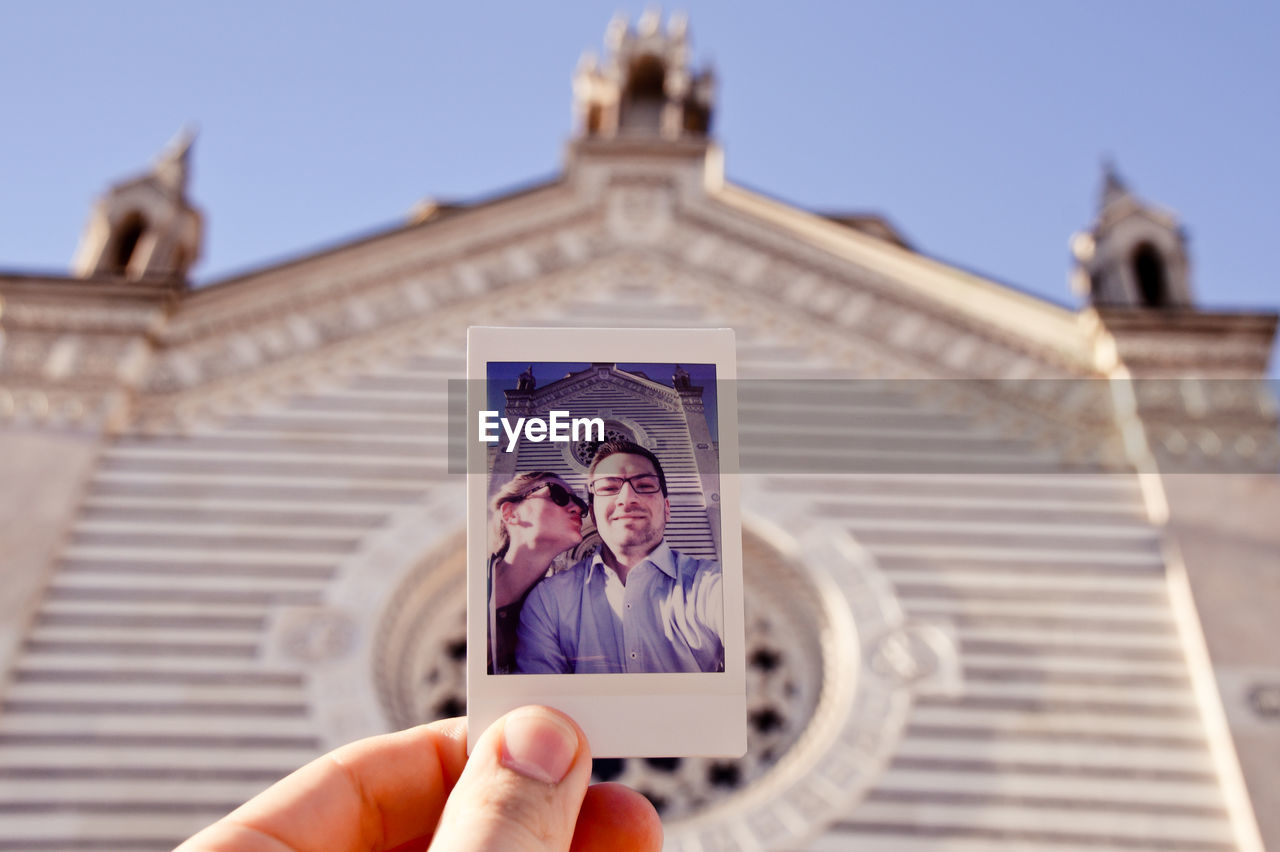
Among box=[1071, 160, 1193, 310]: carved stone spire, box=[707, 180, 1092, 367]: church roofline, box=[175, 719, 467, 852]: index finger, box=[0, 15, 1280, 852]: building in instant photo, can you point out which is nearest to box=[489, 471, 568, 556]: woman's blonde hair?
box=[175, 719, 467, 852]: index finger

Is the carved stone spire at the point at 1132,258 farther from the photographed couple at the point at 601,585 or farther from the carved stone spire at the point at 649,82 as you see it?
the photographed couple at the point at 601,585

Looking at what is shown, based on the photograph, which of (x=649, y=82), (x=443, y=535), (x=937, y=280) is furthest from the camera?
(x=649, y=82)

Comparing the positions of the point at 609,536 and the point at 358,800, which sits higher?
the point at 609,536

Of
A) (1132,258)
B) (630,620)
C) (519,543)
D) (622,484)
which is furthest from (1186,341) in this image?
(519,543)

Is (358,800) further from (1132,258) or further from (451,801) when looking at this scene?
(1132,258)

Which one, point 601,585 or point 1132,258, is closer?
point 601,585
